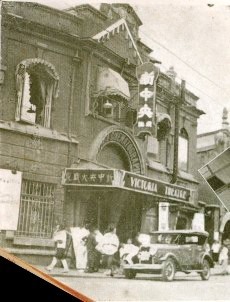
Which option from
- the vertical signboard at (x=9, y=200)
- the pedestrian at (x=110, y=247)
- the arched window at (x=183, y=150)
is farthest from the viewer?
the arched window at (x=183, y=150)

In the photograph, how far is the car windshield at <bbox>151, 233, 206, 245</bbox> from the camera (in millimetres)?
4707

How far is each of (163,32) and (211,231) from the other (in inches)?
68.9

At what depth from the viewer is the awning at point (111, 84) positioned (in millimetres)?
4473

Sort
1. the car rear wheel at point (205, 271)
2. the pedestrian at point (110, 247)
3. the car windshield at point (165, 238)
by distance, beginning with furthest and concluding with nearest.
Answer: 1. the car windshield at point (165, 238)
2. the car rear wheel at point (205, 271)
3. the pedestrian at point (110, 247)

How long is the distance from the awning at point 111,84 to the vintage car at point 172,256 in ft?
3.97

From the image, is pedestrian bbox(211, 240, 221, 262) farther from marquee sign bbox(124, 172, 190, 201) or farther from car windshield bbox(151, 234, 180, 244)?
marquee sign bbox(124, 172, 190, 201)

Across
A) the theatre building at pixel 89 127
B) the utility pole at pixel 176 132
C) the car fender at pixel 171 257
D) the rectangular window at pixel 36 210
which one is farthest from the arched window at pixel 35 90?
the car fender at pixel 171 257

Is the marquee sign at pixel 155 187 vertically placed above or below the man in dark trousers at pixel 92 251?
above

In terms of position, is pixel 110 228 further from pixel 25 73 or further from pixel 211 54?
pixel 211 54

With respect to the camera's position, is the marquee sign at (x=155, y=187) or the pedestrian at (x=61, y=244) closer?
the pedestrian at (x=61, y=244)

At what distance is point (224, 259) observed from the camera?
4.80 metres

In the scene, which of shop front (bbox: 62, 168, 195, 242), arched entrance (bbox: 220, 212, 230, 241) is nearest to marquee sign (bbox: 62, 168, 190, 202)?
shop front (bbox: 62, 168, 195, 242)

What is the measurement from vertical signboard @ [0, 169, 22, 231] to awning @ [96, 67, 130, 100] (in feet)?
3.26

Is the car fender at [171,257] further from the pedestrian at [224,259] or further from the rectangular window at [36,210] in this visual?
the rectangular window at [36,210]
